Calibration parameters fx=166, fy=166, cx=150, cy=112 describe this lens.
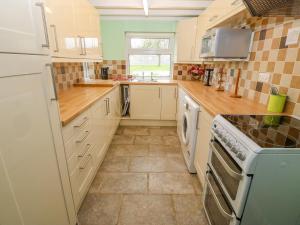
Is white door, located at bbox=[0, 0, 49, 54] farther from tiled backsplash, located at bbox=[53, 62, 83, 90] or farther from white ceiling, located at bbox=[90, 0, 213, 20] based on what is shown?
white ceiling, located at bbox=[90, 0, 213, 20]

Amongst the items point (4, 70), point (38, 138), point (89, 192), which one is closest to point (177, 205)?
point (89, 192)

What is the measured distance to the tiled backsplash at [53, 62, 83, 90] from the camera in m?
2.14

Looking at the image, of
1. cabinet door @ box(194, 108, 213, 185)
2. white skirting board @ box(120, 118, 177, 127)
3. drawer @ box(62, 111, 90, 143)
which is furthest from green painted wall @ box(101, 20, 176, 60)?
cabinet door @ box(194, 108, 213, 185)

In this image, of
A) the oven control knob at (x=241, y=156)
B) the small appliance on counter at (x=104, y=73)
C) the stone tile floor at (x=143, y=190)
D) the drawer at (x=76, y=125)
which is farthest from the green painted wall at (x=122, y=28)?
the oven control knob at (x=241, y=156)

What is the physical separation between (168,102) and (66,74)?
70.6 inches

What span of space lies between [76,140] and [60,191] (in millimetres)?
385

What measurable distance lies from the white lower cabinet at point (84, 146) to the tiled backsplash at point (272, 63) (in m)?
1.66

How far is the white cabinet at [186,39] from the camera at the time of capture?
9.93 ft

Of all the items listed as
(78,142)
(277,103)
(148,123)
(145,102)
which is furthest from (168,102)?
(78,142)

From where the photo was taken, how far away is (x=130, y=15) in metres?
3.08

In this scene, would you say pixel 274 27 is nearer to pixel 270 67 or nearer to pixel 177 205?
pixel 270 67

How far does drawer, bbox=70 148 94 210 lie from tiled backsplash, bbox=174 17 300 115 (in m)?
1.72

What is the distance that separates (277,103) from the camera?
130 centimetres

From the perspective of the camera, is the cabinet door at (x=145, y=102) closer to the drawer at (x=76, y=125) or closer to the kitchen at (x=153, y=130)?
the kitchen at (x=153, y=130)
